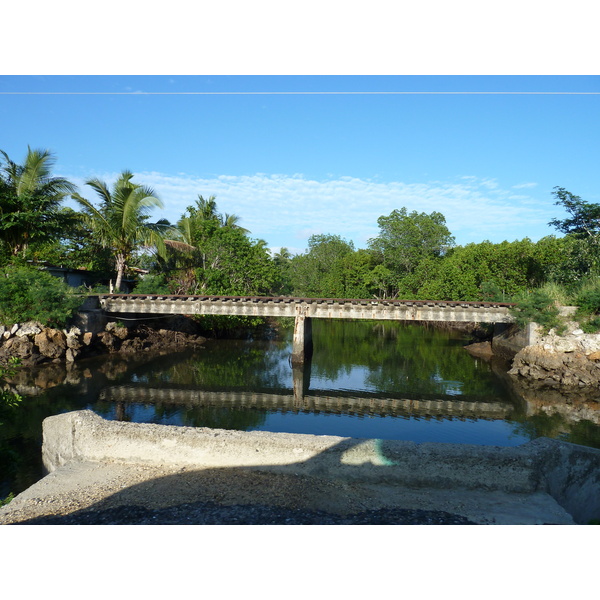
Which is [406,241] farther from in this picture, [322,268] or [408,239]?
[322,268]

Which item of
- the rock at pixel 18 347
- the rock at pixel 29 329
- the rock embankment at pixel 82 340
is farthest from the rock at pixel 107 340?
the rock at pixel 18 347

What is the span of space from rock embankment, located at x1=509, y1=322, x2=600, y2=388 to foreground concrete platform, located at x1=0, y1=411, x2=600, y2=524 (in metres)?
13.5

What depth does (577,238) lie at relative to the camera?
23.9 metres

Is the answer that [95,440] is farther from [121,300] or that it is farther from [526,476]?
[121,300]

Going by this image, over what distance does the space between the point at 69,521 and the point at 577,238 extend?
2691 cm

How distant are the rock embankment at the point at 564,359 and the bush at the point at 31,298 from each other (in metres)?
21.1

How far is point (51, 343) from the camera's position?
19.6 metres

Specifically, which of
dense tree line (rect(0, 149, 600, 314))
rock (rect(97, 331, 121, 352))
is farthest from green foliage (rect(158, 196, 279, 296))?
rock (rect(97, 331, 121, 352))

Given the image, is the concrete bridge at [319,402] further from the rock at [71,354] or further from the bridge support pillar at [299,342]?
the rock at [71,354]

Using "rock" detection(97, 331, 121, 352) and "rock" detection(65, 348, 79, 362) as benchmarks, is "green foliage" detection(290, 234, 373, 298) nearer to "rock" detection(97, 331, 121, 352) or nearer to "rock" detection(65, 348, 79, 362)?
"rock" detection(97, 331, 121, 352)

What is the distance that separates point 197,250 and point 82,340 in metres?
11.5

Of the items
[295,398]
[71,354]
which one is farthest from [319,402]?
[71,354]

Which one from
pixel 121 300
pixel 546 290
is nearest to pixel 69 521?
pixel 121 300

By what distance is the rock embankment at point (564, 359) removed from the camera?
1770 centimetres
